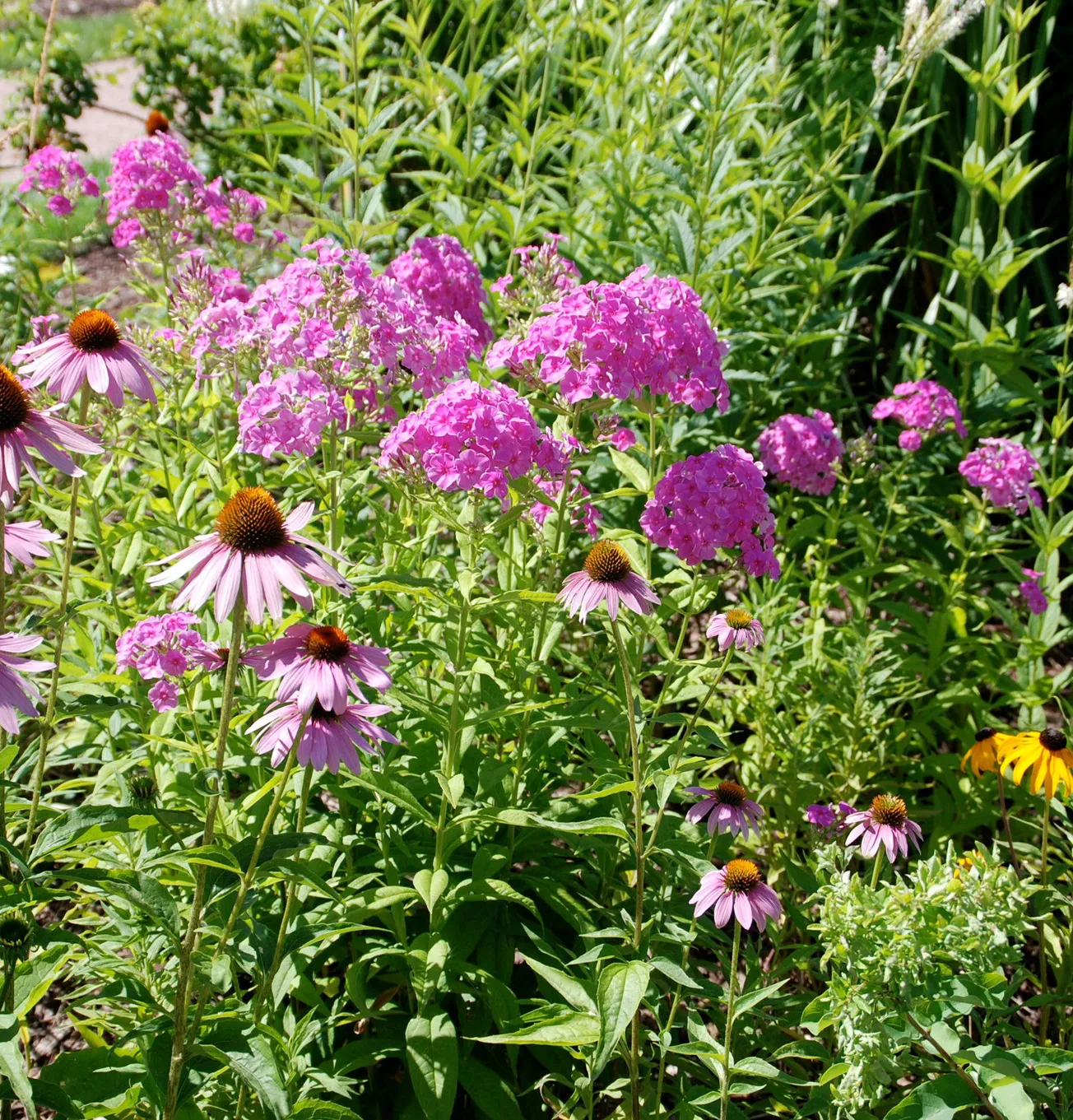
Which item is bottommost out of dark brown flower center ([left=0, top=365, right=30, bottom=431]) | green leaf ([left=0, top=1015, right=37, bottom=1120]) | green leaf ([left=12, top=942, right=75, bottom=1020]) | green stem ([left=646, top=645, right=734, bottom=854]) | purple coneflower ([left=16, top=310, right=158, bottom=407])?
green leaf ([left=12, top=942, right=75, bottom=1020])

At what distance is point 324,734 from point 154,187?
214cm

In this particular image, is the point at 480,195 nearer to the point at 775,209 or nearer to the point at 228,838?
the point at 775,209

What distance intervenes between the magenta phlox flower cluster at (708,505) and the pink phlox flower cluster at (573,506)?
183 mm

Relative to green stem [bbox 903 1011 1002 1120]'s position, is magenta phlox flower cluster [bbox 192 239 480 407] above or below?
above

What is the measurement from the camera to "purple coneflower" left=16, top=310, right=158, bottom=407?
1802 mm

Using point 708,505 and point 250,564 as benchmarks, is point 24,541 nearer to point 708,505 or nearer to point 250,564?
point 250,564

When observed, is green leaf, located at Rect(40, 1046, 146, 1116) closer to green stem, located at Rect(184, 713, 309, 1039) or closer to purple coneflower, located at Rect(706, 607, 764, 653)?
green stem, located at Rect(184, 713, 309, 1039)

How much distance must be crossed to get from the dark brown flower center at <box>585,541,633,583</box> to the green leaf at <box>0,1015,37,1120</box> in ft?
3.72

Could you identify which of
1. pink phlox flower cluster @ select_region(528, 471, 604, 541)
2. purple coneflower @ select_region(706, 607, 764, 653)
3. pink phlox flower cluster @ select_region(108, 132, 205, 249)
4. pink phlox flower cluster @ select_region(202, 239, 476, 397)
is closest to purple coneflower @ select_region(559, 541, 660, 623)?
purple coneflower @ select_region(706, 607, 764, 653)

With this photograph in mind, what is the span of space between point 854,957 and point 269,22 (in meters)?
7.07

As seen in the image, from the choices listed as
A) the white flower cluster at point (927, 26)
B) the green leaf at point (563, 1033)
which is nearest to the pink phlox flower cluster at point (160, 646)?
the green leaf at point (563, 1033)

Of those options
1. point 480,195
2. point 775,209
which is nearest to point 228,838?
point 775,209

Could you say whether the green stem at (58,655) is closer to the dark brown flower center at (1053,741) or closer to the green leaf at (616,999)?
the green leaf at (616,999)

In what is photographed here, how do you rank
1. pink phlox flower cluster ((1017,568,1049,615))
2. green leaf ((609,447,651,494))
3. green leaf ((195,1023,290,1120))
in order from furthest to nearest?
pink phlox flower cluster ((1017,568,1049,615)) → green leaf ((609,447,651,494)) → green leaf ((195,1023,290,1120))
